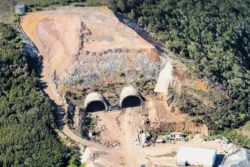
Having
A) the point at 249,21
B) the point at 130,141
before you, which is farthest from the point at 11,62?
the point at 249,21

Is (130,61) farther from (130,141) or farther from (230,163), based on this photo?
(230,163)

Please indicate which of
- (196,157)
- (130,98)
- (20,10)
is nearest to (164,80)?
(130,98)

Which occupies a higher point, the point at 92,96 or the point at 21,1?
the point at 21,1

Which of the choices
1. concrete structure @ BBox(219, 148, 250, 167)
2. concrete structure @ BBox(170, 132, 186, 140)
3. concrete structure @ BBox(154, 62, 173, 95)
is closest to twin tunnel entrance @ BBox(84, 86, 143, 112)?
concrete structure @ BBox(154, 62, 173, 95)

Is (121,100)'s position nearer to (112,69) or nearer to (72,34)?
(112,69)

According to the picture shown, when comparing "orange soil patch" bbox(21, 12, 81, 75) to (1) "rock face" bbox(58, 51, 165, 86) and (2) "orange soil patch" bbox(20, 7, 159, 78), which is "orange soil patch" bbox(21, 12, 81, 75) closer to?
(2) "orange soil patch" bbox(20, 7, 159, 78)

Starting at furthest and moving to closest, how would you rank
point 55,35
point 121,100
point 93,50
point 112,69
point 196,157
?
point 55,35 < point 93,50 < point 112,69 < point 121,100 < point 196,157

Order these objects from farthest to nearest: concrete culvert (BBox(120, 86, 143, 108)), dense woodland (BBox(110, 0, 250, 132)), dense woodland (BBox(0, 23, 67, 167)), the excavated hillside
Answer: the excavated hillside < concrete culvert (BBox(120, 86, 143, 108)) < dense woodland (BBox(110, 0, 250, 132)) < dense woodland (BBox(0, 23, 67, 167))

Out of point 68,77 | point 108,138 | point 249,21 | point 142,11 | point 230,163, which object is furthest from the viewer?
point 249,21
